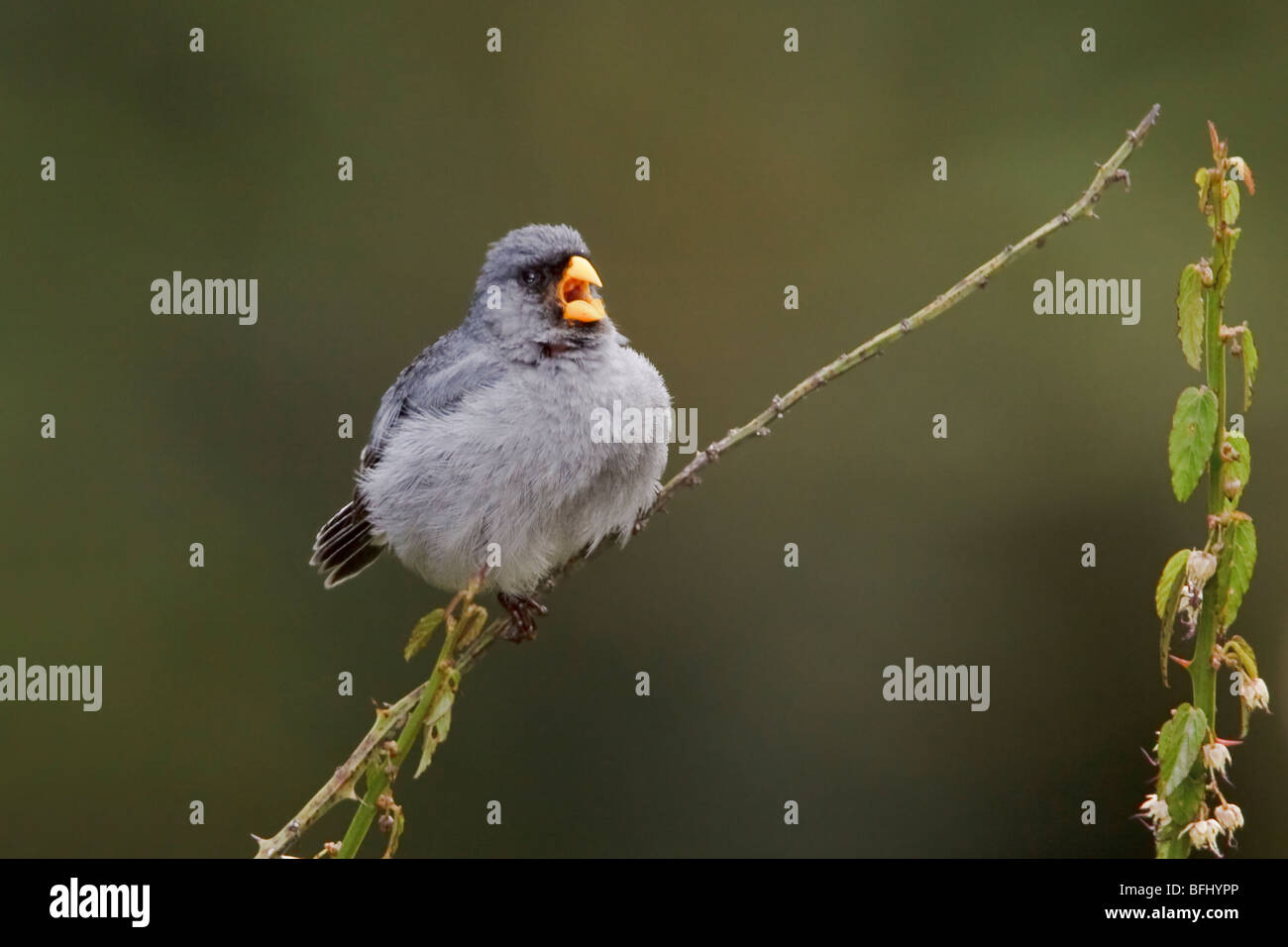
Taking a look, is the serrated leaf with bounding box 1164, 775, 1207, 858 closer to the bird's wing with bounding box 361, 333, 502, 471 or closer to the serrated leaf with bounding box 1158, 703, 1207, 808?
the serrated leaf with bounding box 1158, 703, 1207, 808

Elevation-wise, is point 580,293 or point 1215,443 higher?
point 580,293

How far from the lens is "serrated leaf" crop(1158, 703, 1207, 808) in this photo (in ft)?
3.86

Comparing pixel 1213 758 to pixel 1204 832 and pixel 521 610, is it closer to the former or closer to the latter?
pixel 1204 832

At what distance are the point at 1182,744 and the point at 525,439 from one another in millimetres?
2720

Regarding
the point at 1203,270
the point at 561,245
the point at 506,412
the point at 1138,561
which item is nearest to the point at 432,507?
the point at 506,412

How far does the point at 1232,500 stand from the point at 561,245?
287 cm

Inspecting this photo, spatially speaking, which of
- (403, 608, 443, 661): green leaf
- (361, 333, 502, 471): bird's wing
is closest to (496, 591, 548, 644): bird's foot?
(361, 333, 502, 471): bird's wing

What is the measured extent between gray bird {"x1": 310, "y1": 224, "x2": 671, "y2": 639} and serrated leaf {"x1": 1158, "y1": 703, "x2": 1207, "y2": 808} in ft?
8.29

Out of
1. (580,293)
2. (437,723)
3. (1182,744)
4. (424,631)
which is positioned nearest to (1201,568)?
(1182,744)

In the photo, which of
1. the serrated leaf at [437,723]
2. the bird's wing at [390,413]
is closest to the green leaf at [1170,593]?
the serrated leaf at [437,723]

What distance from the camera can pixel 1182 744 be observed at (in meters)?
1.18

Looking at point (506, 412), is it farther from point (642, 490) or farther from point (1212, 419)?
point (1212, 419)

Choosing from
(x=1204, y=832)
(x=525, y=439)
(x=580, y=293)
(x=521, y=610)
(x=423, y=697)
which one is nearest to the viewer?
(x=1204, y=832)

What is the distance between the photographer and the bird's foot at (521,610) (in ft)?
13.4
